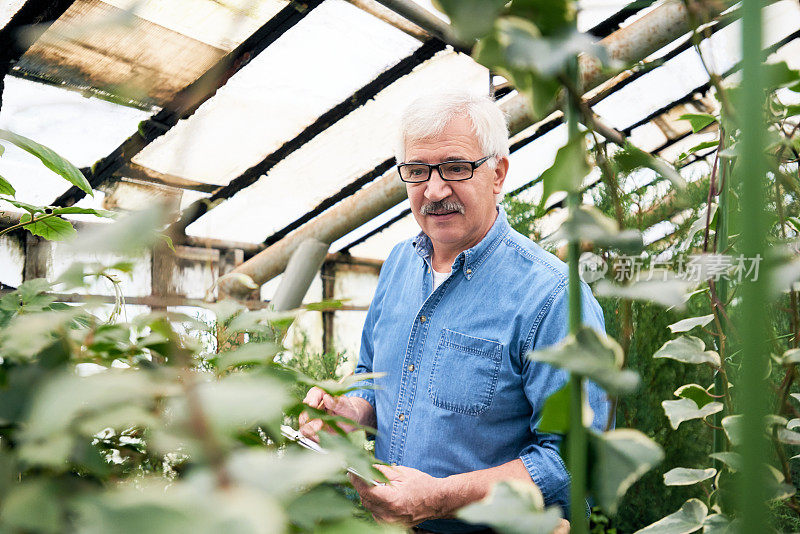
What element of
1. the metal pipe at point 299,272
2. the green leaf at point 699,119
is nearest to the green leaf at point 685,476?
the green leaf at point 699,119

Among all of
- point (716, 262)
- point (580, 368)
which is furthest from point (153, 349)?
point (716, 262)

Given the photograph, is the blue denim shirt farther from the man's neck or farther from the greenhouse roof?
the greenhouse roof

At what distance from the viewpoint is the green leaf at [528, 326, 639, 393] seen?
26 centimetres

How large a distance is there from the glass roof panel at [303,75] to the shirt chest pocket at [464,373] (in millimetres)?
1742

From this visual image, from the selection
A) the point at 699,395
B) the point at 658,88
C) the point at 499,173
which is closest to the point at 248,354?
the point at 699,395

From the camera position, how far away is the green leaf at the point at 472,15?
0.26 meters

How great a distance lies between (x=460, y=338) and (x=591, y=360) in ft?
3.72

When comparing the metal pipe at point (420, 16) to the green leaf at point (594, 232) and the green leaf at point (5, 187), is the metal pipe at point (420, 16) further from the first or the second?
the green leaf at point (594, 232)

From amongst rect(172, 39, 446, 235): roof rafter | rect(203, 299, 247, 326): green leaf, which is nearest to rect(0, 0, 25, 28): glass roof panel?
rect(172, 39, 446, 235): roof rafter

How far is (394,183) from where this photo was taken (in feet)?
11.3

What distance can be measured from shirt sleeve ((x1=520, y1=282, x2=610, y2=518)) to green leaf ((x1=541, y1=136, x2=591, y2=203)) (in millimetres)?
853

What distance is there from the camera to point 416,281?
64.6 inches

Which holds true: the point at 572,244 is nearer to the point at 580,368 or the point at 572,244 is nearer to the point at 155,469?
the point at 580,368

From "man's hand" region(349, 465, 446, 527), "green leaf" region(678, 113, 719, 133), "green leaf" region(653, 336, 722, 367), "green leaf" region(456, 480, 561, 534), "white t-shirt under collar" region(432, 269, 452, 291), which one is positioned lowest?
"man's hand" region(349, 465, 446, 527)
